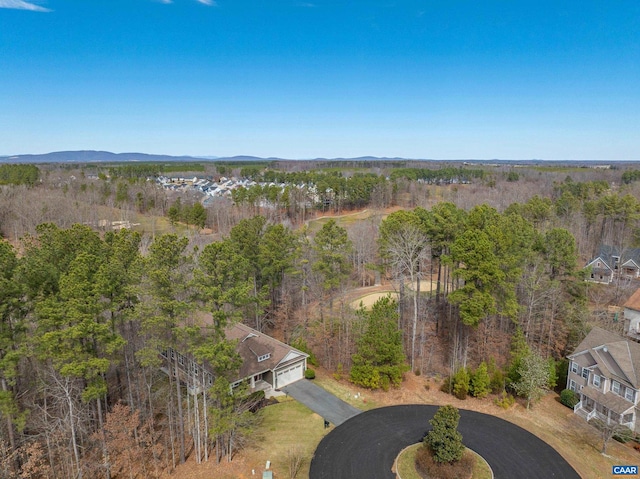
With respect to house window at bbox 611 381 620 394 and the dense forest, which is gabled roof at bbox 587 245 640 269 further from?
house window at bbox 611 381 620 394

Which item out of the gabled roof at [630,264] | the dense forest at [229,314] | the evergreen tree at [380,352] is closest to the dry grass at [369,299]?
the dense forest at [229,314]

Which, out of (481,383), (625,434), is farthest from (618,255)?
(481,383)

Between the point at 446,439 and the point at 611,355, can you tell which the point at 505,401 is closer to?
the point at 611,355

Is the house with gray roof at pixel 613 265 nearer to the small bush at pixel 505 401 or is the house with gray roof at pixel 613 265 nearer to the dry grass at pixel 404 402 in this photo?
the dry grass at pixel 404 402

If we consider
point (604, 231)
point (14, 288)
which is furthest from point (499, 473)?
point (604, 231)

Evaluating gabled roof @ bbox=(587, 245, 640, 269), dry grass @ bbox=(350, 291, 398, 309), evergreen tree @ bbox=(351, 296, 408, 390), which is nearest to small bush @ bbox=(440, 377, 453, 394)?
evergreen tree @ bbox=(351, 296, 408, 390)

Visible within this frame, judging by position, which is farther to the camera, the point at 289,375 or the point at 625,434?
the point at 289,375

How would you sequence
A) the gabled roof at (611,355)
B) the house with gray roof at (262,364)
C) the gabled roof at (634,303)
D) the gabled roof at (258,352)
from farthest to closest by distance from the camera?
the gabled roof at (634,303) < the gabled roof at (258,352) < the house with gray roof at (262,364) < the gabled roof at (611,355)
